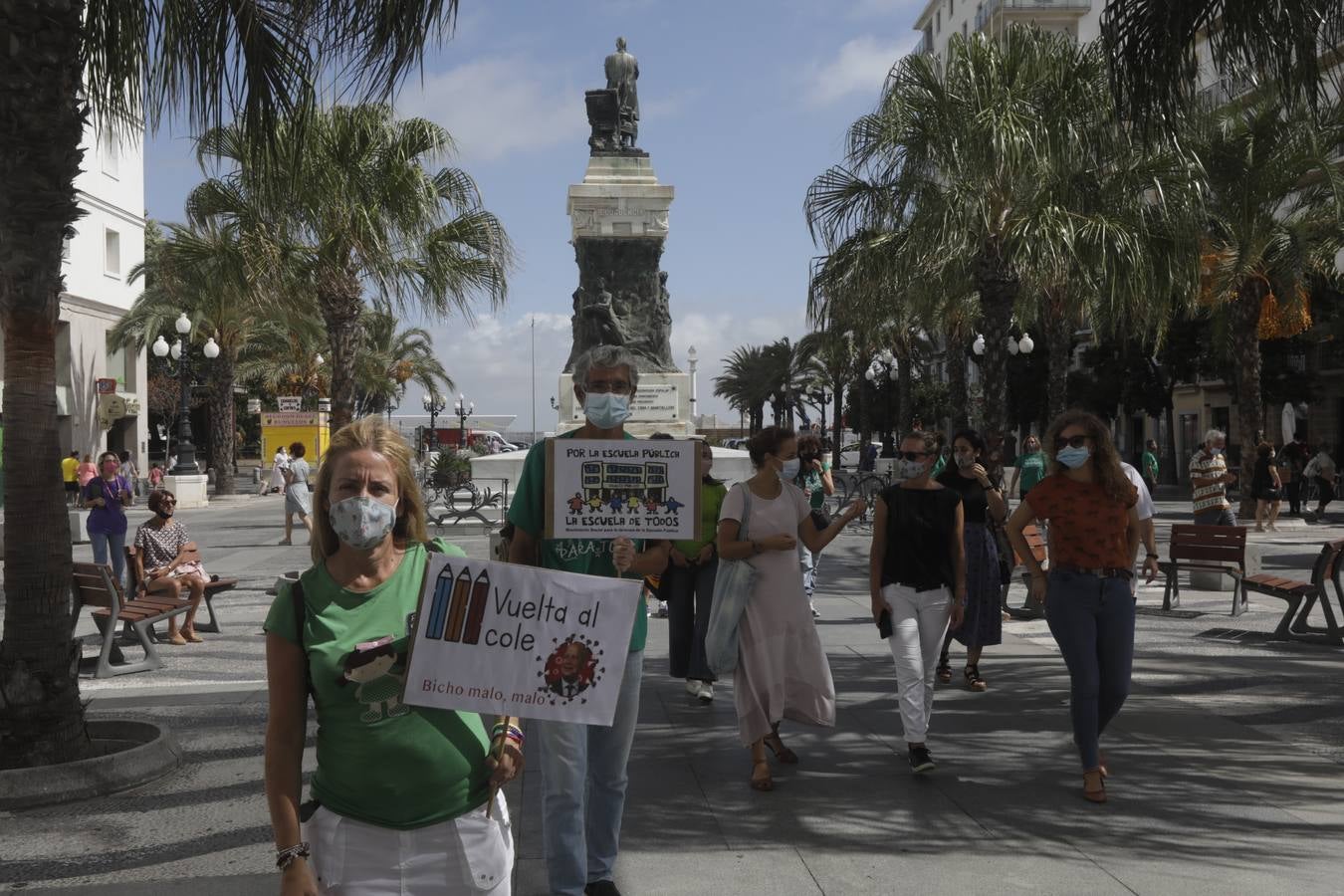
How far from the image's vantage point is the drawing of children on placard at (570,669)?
10.3ft

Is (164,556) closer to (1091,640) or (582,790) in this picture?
(1091,640)

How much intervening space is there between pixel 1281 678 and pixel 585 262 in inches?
818

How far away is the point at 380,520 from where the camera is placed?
2758 millimetres

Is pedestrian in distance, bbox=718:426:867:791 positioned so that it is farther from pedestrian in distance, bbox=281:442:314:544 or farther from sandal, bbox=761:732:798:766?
pedestrian in distance, bbox=281:442:314:544

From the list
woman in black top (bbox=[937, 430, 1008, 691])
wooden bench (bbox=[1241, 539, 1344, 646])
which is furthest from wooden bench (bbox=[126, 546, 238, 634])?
wooden bench (bbox=[1241, 539, 1344, 646])

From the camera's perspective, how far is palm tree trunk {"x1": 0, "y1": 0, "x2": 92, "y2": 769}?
6242 millimetres

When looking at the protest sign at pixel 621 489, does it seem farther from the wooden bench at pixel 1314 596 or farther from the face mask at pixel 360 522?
the wooden bench at pixel 1314 596

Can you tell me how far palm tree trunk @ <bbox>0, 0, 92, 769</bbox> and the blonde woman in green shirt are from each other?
3325mm

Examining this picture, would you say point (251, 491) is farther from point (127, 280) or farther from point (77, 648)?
point (77, 648)

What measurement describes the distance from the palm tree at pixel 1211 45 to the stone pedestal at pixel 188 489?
31.2 metres

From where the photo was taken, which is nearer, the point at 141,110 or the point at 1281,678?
the point at 141,110

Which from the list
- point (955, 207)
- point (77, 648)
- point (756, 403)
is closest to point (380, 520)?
point (77, 648)

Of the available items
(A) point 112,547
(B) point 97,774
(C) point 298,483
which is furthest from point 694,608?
(C) point 298,483

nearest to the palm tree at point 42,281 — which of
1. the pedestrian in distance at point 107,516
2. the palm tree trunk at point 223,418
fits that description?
the pedestrian in distance at point 107,516
